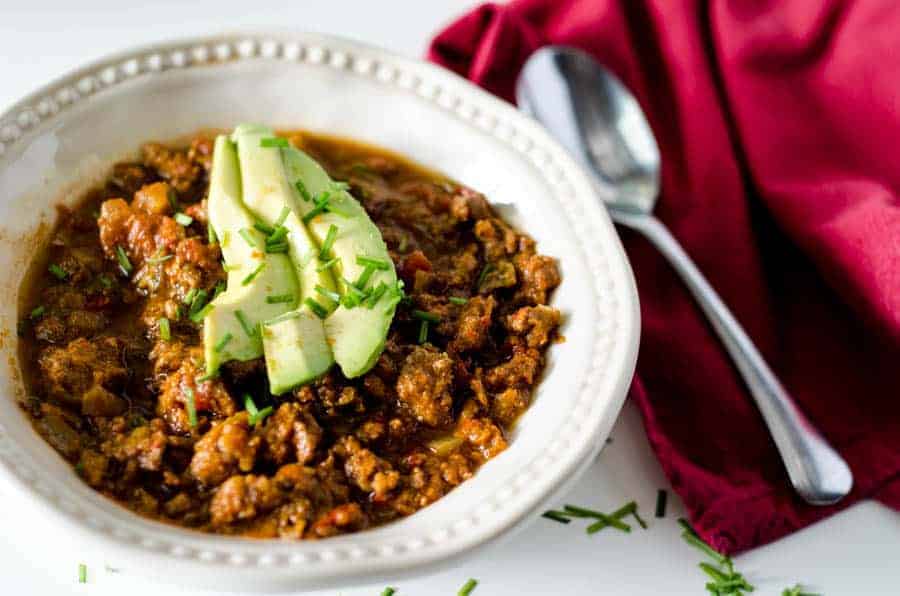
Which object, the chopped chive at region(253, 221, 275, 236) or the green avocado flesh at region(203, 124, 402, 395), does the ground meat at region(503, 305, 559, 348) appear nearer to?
the green avocado flesh at region(203, 124, 402, 395)

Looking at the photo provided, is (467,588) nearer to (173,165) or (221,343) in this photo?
(221,343)

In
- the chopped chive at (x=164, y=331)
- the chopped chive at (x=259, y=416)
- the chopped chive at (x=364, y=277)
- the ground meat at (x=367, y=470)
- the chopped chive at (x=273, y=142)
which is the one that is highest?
the chopped chive at (x=273, y=142)

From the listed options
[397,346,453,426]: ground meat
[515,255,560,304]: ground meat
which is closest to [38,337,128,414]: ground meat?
[397,346,453,426]: ground meat

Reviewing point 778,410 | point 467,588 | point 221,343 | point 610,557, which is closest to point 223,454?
point 221,343

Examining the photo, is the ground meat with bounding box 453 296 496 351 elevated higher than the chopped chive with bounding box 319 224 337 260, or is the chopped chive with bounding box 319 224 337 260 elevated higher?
the chopped chive with bounding box 319 224 337 260

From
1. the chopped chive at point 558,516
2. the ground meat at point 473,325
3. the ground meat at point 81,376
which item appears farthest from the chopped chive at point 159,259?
the chopped chive at point 558,516

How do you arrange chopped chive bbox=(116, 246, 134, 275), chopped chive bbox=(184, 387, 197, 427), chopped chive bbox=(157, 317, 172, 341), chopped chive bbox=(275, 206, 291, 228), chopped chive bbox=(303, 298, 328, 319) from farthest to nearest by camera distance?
1. chopped chive bbox=(116, 246, 134, 275)
2. chopped chive bbox=(275, 206, 291, 228)
3. chopped chive bbox=(157, 317, 172, 341)
4. chopped chive bbox=(303, 298, 328, 319)
5. chopped chive bbox=(184, 387, 197, 427)

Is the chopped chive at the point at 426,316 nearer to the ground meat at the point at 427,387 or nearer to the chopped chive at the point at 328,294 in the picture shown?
the ground meat at the point at 427,387
